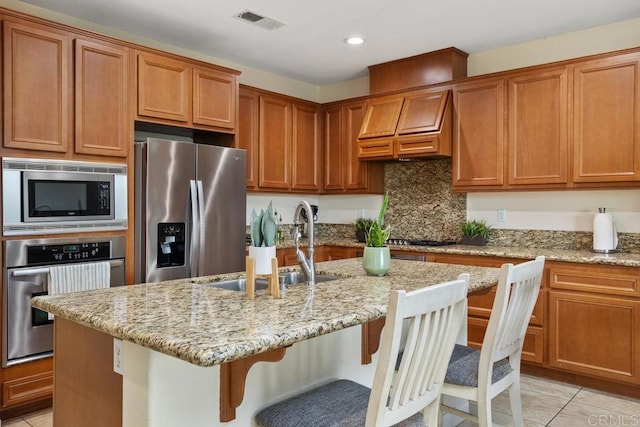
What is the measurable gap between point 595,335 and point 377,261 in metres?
1.94

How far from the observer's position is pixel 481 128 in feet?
13.4

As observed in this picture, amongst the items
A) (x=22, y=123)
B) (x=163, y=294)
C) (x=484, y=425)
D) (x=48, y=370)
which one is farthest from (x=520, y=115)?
(x=48, y=370)

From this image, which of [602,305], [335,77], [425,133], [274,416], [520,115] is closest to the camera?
[274,416]

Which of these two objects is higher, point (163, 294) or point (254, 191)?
point (254, 191)

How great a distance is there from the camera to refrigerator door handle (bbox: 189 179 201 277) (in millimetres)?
3555

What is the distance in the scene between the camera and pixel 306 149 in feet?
16.9

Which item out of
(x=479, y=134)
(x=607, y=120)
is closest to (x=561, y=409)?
(x=607, y=120)

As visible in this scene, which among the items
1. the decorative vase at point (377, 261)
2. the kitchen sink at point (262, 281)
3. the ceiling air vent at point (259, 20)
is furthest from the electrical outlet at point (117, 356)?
the ceiling air vent at point (259, 20)

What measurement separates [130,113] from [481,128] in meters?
2.74

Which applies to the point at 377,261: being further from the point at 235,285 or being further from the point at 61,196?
the point at 61,196

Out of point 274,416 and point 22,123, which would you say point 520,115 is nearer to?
point 274,416

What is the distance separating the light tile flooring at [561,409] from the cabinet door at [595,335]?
0.14 metres

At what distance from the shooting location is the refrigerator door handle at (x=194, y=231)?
140 inches

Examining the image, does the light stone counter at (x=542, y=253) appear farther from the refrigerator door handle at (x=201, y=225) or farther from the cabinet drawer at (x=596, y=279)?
the refrigerator door handle at (x=201, y=225)
